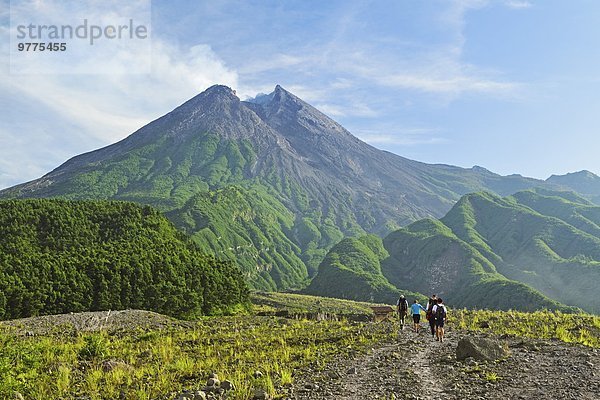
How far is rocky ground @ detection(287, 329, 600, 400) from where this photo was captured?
11.9 m

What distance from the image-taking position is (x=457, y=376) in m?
13.7

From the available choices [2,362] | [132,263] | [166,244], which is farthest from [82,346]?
[166,244]

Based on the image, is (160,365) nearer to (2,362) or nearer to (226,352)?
(226,352)

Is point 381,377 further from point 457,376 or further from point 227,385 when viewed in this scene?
point 227,385

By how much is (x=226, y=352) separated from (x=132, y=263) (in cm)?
3829

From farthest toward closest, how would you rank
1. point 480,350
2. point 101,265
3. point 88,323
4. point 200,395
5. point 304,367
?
1. point 101,265
2. point 88,323
3. point 480,350
4. point 304,367
5. point 200,395

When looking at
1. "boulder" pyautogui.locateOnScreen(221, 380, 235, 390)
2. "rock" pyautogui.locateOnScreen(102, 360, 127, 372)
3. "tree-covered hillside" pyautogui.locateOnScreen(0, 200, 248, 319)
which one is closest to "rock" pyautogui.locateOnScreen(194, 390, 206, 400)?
"boulder" pyautogui.locateOnScreen(221, 380, 235, 390)

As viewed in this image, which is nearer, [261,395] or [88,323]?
[261,395]

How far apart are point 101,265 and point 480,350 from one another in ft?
151

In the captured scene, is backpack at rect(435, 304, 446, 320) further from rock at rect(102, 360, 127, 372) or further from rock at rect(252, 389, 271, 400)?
rock at rect(102, 360, 127, 372)

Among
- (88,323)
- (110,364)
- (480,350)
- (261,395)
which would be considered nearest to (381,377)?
A: (261,395)

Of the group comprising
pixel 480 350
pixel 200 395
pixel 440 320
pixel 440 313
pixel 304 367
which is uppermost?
pixel 200 395

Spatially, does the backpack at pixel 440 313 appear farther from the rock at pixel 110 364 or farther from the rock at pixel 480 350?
the rock at pixel 110 364

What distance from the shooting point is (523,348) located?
1820cm
